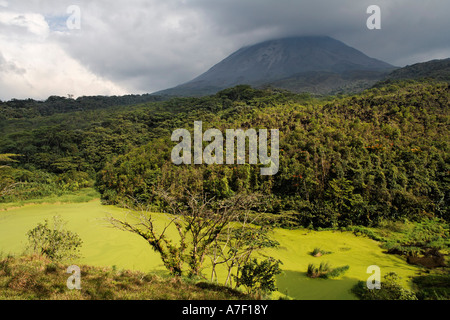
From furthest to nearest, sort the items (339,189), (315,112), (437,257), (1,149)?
(1,149), (315,112), (339,189), (437,257)

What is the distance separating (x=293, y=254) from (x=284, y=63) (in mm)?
140645

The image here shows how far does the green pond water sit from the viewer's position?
21.3 feet

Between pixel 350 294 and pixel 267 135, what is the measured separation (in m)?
12.4

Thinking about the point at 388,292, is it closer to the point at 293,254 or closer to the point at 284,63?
the point at 293,254

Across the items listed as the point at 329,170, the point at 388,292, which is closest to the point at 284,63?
the point at 329,170

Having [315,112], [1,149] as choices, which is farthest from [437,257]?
[1,149]

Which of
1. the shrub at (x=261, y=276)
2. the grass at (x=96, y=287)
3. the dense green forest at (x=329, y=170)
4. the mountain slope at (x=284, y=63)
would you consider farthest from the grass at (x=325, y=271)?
the mountain slope at (x=284, y=63)

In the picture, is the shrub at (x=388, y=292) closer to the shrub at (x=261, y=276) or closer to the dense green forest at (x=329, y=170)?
the shrub at (x=261, y=276)

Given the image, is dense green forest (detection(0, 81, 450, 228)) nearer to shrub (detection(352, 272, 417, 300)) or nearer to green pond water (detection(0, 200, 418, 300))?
green pond water (detection(0, 200, 418, 300))

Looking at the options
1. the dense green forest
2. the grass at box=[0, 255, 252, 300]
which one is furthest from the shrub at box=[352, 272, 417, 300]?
the dense green forest

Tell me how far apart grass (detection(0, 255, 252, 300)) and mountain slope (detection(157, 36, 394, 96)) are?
346ft

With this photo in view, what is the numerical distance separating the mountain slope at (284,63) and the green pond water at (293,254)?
327ft
